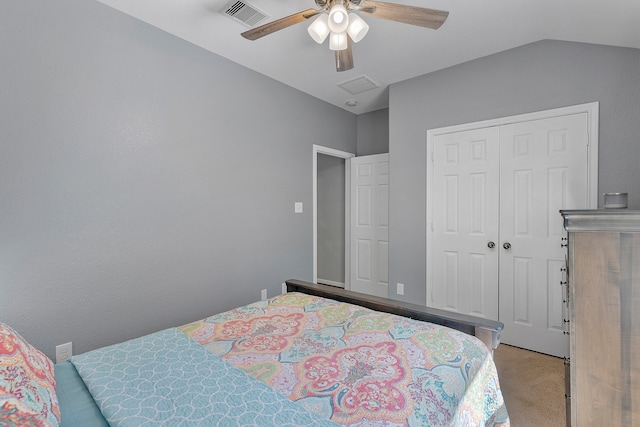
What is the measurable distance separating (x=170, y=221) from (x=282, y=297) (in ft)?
3.72

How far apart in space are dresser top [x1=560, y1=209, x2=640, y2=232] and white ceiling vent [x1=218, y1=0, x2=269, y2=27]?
88.2 inches

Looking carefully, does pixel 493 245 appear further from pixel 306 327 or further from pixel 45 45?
pixel 45 45

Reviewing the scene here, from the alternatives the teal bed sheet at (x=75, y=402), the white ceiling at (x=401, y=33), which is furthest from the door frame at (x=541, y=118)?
the teal bed sheet at (x=75, y=402)

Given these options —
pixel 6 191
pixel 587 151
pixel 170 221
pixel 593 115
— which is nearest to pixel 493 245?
pixel 587 151

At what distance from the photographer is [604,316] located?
4.58 ft

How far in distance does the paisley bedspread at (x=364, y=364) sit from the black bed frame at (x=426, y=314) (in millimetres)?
116

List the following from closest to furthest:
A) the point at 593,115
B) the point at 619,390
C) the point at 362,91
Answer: the point at 619,390, the point at 593,115, the point at 362,91

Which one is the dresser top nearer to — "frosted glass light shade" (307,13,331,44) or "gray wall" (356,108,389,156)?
"frosted glass light shade" (307,13,331,44)

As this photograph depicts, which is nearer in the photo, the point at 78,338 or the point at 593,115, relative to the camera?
the point at 78,338

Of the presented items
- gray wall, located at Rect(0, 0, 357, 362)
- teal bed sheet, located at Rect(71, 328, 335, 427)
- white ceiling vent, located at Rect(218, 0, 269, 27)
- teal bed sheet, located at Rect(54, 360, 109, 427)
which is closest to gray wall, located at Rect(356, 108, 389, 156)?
gray wall, located at Rect(0, 0, 357, 362)

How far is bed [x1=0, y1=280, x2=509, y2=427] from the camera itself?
84 cm

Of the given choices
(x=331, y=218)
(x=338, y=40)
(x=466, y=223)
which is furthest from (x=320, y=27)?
(x=331, y=218)

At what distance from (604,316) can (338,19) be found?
6.50 feet

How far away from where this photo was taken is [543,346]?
253 cm
